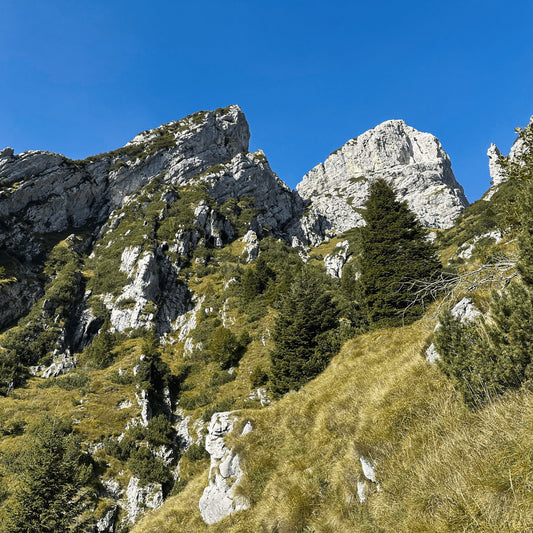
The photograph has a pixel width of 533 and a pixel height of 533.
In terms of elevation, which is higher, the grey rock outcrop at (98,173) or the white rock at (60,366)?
the grey rock outcrop at (98,173)

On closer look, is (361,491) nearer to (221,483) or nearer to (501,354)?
(501,354)

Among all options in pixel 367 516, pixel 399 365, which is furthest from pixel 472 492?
pixel 399 365

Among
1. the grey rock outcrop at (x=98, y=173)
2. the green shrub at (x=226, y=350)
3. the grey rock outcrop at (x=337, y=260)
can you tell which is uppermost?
the grey rock outcrop at (x=98, y=173)

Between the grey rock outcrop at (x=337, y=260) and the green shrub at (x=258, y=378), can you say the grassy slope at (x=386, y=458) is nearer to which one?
the green shrub at (x=258, y=378)

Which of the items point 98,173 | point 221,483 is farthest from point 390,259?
point 98,173

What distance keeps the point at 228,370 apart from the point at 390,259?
26.3m

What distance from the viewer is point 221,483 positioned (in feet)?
36.5

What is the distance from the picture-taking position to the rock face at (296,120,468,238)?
140125mm

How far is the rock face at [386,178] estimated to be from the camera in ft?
460

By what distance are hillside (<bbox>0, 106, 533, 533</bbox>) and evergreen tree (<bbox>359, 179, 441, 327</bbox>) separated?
332 mm

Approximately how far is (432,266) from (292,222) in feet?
363

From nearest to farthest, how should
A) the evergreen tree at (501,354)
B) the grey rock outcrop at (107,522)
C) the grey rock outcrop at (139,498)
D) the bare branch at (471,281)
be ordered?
the evergreen tree at (501,354) → the bare branch at (471,281) → the grey rock outcrop at (107,522) → the grey rock outcrop at (139,498)

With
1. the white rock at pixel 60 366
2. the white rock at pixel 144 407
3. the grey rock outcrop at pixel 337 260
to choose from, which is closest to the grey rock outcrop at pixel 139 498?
the white rock at pixel 144 407

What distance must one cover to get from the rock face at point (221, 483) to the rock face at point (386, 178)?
11933cm
